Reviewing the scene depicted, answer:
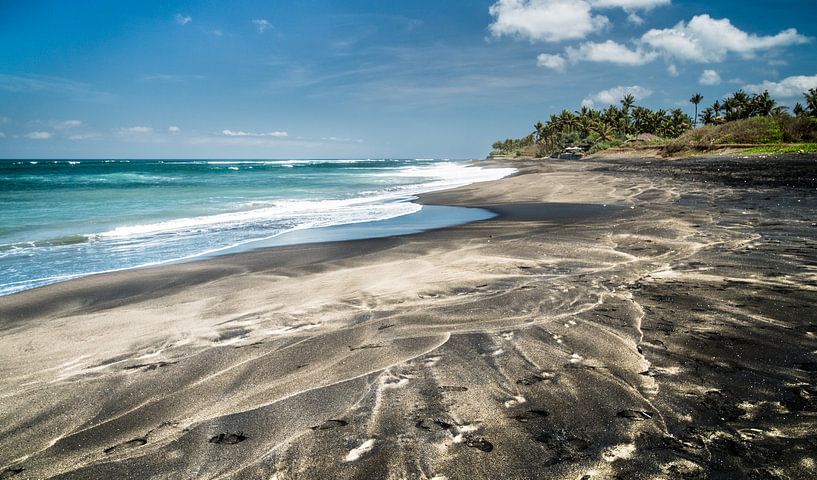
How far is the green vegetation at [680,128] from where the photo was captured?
45750 mm

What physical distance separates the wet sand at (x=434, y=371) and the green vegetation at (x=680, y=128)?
49.2 m

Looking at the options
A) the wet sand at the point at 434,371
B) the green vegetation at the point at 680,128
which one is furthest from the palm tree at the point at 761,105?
the wet sand at the point at 434,371

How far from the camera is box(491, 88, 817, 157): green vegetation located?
45.8m

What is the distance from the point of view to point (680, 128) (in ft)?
308

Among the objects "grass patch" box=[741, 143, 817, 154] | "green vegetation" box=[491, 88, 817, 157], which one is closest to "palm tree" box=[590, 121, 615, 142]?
"green vegetation" box=[491, 88, 817, 157]

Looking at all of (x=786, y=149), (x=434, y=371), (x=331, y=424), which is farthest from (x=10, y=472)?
(x=786, y=149)

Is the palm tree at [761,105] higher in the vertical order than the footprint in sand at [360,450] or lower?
higher

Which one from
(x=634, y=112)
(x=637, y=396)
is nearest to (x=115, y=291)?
(x=637, y=396)

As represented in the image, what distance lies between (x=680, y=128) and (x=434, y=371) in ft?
375

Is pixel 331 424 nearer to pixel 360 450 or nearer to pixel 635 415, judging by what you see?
pixel 360 450

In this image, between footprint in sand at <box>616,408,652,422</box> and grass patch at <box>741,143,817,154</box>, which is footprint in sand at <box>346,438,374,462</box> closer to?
footprint in sand at <box>616,408,652,422</box>

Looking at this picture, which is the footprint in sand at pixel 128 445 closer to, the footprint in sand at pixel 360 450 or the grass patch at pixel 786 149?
the footprint in sand at pixel 360 450

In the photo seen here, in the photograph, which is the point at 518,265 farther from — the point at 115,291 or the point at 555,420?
the point at 115,291

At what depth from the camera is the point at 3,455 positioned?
2.55 m
